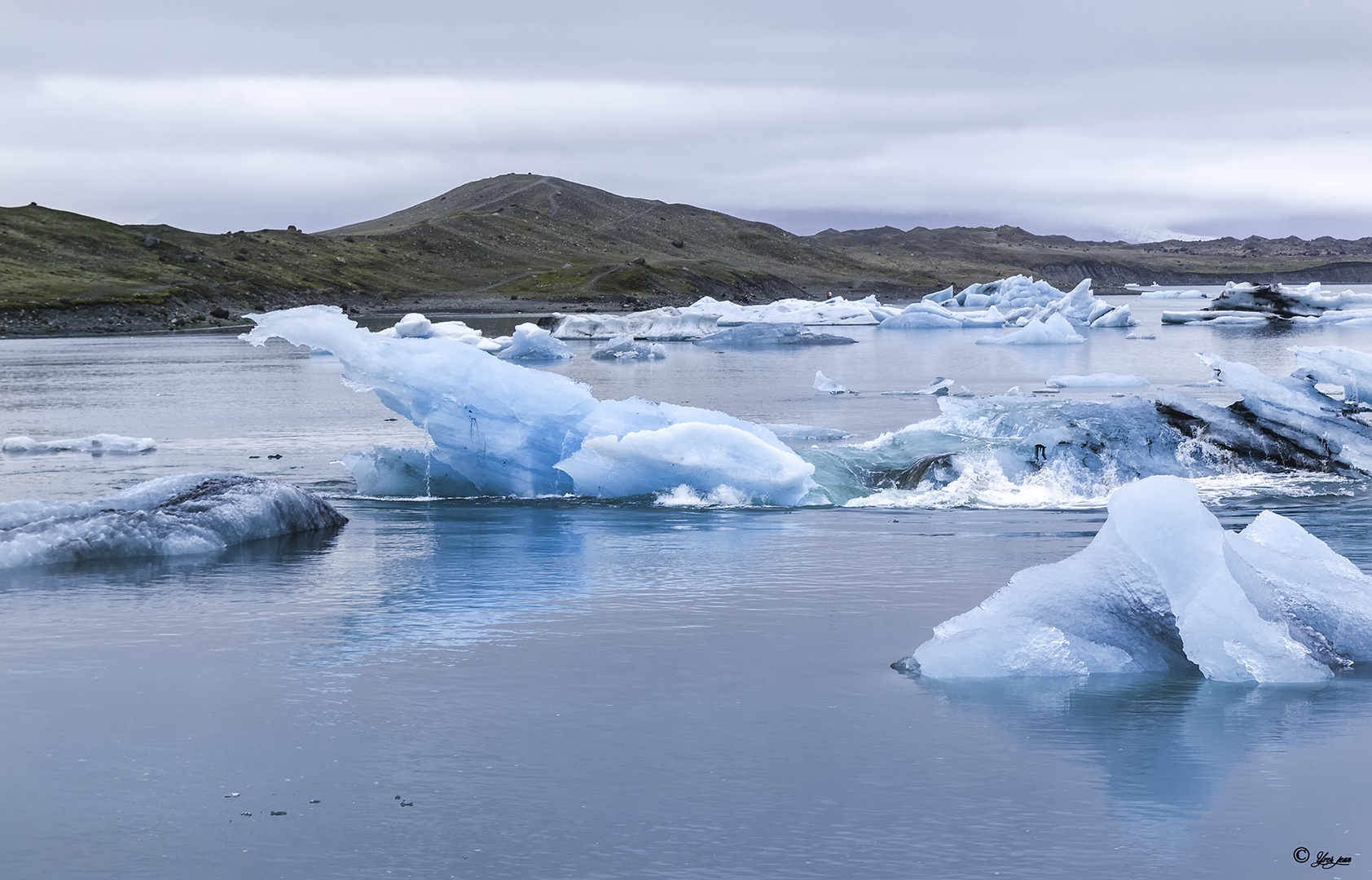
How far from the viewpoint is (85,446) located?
21328mm

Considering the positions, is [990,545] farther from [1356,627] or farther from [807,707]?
[807,707]

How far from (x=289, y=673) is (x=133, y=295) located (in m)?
70.1

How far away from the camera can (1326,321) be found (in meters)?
62.2

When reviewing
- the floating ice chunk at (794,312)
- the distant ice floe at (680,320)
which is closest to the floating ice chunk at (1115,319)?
the floating ice chunk at (794,312)

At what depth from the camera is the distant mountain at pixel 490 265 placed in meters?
78.7

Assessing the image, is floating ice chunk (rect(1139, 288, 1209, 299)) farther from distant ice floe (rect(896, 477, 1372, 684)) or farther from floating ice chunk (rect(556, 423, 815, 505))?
distant ice floe (rect(896, 477, 1372, 684))

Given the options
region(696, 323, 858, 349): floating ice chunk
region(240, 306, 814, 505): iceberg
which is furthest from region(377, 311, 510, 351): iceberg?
region(240, 306, 814, 505): iceberg

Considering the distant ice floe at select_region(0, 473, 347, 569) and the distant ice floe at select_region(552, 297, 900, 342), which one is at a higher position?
the distant ice floe at select_region(552, 297, 900, 342)

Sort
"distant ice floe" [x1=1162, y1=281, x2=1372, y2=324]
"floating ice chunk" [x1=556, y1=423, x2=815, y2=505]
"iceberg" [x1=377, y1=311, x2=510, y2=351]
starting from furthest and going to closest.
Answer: "distant ice floe" [x1=1162, y1=281, x2=1372, y2=324] < "iceberg" [x1=377, y1=311, x2=510, y2=351] < "floating ice chunk" [x1=556, y1=423, x2=815, y2=505]

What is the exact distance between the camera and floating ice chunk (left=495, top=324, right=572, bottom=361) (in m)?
45.7

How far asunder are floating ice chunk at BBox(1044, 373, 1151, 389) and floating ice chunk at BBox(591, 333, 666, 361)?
62.9 ft

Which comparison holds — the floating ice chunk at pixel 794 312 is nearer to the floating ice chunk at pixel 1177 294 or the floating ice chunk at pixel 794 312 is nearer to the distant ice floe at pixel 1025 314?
the distant ice floe at pixel 1025 314

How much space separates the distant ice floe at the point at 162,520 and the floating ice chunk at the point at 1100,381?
56.1ft

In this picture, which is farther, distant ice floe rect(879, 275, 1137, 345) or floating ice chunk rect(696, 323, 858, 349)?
floating ice chunk rect(696, 323, 858, 349)
